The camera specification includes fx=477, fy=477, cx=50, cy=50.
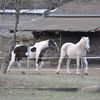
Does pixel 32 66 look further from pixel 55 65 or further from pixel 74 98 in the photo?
pixel 74 98

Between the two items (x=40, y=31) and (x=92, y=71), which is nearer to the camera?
(x=92, y=71)

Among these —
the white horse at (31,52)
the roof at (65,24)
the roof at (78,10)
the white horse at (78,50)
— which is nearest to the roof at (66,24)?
the roof at (65,24)

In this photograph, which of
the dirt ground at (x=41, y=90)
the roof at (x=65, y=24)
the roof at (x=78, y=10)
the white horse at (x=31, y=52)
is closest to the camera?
the dirt ground at (x=41, y=90)

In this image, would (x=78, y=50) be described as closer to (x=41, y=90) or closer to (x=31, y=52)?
(x=31, y=52)

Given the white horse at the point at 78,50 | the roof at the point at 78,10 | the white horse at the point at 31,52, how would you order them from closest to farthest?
the white horse at the point at 78,50 → the white horse at the point at 31,52 → the roof at the point at 78,10

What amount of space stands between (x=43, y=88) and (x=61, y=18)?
18.0 metres

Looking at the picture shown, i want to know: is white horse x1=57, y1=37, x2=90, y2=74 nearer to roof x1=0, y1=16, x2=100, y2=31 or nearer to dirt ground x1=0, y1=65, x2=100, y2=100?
roof x1=0, y1=16, x2=100, y2=31

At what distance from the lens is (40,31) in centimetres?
2942

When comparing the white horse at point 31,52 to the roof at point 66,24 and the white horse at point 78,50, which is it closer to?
the white horse at point 78,50

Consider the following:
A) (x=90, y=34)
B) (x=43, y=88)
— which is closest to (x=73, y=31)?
(x=90, y=34)

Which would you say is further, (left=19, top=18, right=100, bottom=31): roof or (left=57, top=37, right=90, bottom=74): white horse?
(left=19, top=18, right=100, bottom=31): roof

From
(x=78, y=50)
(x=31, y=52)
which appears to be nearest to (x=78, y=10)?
(x=31, y=52)

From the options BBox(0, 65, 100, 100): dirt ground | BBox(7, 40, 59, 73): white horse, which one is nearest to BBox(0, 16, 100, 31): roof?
BBox(7, 40, 59, 73): white horse

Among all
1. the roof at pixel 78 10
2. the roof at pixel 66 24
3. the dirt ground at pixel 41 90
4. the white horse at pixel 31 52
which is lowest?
the dirt ground at pixel 41 90
